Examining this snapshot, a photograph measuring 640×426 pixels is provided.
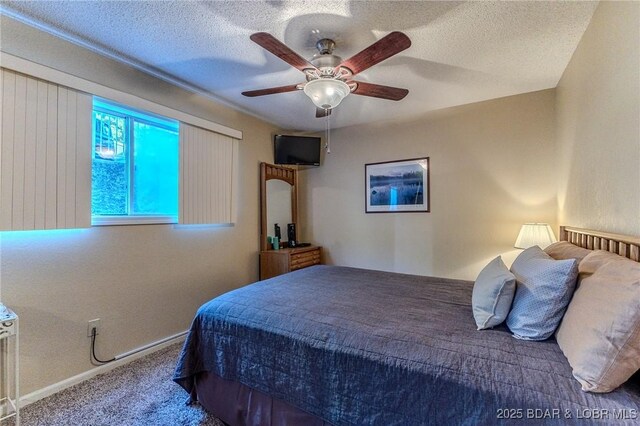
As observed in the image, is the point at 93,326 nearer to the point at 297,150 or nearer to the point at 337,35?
the point at 337,35

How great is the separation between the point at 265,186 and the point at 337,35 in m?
2.19

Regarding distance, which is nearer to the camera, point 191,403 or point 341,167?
point 191,403

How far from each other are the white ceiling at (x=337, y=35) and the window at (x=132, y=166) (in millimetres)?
481

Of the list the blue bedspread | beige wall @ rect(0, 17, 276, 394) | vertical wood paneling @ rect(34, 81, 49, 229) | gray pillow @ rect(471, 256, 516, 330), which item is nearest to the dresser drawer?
beige wall @ rect(0, 17, 276, 394)

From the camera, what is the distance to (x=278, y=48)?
1.62 meters

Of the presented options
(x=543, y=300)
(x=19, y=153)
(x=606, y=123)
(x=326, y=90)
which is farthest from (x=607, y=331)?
(x=19, y=153)

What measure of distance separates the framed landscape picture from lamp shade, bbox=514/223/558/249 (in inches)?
41.0

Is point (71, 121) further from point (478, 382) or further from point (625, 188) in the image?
point (625, 188)

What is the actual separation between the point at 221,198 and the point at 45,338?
1.78 m

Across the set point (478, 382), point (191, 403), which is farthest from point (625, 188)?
point (191, 403)

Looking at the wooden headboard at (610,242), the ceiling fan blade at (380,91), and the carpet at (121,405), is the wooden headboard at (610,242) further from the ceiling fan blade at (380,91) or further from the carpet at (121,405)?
the carpet at (121,405)

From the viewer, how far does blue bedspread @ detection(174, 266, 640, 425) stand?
0.99 metres

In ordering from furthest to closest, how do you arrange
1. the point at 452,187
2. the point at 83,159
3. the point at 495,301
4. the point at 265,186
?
the point at 265,186, the point at 452,187, the point at 83,159, the point at 495,301

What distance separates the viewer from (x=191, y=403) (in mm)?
1866
